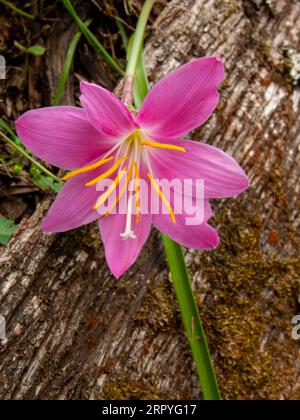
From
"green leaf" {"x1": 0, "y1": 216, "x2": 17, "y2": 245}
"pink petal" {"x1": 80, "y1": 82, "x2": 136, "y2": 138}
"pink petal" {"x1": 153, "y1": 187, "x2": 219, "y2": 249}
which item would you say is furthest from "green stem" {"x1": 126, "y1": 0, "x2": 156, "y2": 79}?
"green leaf" {"x1": 0, "y1": 216, "x2": 17, "y2": 245}

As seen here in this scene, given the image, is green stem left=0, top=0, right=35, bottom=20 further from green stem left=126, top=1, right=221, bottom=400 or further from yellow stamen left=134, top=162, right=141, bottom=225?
yellow stamen left=134, top=162, right=141, bottom=225

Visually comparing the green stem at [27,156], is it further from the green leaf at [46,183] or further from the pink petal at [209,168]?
the pink petal at [209,168]

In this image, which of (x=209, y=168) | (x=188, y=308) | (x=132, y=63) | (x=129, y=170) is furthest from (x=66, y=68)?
(x=188, y=308)

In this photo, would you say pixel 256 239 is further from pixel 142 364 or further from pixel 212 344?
pixel 142 364

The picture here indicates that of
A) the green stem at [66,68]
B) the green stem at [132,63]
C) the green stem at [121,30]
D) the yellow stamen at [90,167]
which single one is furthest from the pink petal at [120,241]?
the green stem at [121,30]
